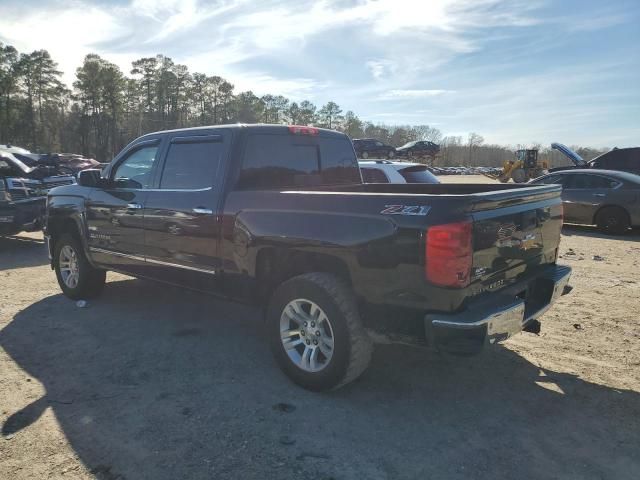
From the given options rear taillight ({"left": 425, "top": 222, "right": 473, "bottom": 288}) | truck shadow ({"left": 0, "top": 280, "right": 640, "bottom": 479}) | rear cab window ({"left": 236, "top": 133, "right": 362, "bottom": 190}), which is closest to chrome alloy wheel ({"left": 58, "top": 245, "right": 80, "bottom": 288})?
truck shadow ({"left": 0, "top": 280, "right": 640, "bottom": 479})

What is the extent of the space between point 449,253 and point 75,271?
4.99 m

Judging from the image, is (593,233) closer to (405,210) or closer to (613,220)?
(613,220)

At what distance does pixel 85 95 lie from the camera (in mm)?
66188

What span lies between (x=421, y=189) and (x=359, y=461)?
293 cm

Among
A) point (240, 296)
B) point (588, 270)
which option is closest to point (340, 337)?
point (240, 296)

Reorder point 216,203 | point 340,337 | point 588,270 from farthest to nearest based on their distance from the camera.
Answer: point 588,270, point 216,203, point 340,337

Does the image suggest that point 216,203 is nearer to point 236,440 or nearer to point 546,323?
point 236,440

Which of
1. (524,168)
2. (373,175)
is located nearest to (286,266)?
(373,175)

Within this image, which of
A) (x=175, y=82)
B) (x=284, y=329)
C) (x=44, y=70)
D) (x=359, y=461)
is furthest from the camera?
(x=175, y=82)

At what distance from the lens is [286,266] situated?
393 cm

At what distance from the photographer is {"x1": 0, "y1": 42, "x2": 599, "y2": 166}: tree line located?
61.7m

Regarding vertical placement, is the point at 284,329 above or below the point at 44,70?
below

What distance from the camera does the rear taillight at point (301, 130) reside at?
4.62 metres

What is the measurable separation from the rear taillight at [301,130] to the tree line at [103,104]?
66.8m
